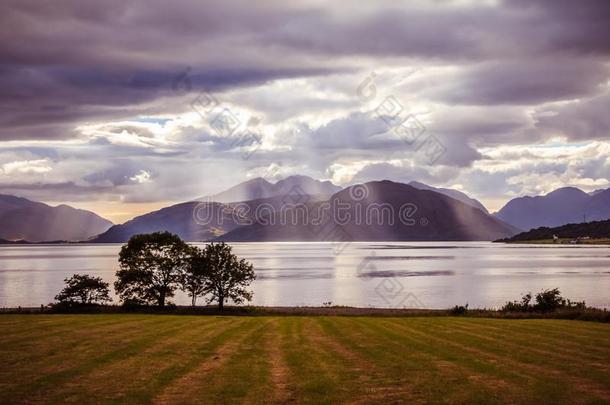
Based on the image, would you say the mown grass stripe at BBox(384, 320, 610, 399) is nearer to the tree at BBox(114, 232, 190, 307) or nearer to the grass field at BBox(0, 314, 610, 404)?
the grass field at BBox(0, 314, 610, 404)

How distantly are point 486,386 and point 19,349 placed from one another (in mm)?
19807

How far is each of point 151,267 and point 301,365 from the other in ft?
197

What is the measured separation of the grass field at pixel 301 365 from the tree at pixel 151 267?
141ft

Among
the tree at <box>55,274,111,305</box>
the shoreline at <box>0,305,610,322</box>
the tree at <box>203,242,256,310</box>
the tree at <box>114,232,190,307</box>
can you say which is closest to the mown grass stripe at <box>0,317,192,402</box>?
the shoreline at <box>0,305,610,322</box>

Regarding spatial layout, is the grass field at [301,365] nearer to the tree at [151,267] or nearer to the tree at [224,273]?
the tree at [151,267]

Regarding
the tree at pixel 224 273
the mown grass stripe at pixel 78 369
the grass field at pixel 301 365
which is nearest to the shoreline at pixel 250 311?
the tree at pixel 224 273

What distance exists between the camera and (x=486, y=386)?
66.2 feet

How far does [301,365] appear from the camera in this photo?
79.0ft

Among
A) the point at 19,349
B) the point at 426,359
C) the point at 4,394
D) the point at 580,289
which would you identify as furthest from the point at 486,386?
the point at 580,289

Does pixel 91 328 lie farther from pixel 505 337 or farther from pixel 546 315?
pixel 546 315

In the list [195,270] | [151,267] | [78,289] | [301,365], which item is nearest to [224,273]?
[195,270]

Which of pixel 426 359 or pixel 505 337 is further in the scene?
pixel 505 337

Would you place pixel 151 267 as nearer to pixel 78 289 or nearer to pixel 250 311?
pixel 78 289

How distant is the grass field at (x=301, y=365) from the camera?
1911cm
